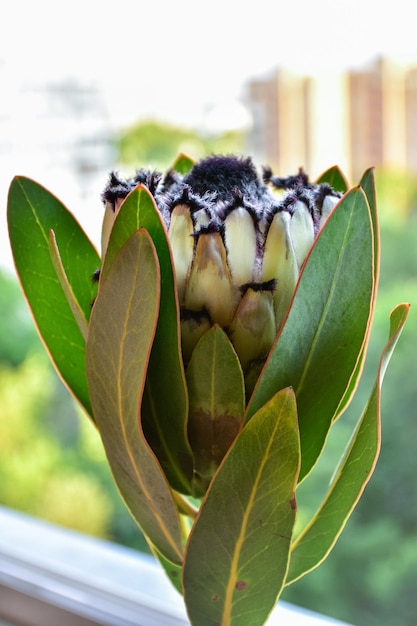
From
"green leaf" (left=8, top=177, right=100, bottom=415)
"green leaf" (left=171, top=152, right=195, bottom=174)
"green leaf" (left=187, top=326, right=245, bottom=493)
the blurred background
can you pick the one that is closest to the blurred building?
the blurred background

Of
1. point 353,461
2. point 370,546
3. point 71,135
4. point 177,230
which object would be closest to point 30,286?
point 177,230

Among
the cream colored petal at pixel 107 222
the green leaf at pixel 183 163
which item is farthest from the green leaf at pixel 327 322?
the green leaf at pixel 183 163

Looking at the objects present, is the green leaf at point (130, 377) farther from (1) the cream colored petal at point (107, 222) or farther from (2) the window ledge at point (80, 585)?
(2) the window ledge at point (80, 585)

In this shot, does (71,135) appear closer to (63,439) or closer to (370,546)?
(63,439)

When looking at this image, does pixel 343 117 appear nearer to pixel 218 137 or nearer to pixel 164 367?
pixel 218 137

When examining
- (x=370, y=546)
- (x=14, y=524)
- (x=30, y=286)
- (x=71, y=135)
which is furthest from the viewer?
(x=71, y=135)

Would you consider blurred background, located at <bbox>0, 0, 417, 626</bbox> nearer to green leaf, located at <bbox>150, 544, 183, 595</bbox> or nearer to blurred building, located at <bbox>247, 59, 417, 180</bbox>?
blurred building, located at <bbox>247, 59, 417, 180</bbox>

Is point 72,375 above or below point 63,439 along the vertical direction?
above
